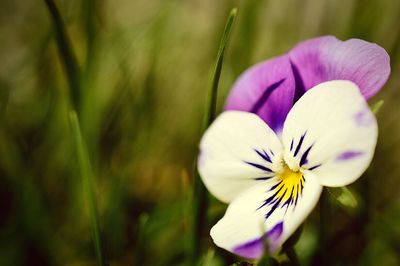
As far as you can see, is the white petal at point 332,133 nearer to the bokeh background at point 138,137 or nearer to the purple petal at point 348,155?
the purple petal at point 348,155

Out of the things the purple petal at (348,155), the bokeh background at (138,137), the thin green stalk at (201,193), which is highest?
the purple petal at (348,155)

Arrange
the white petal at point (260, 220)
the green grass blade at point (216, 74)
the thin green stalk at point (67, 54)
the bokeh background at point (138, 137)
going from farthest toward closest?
the bokeh background at point (138, 137) → the thin green stalk at point (67, 54) → the green grass blade at point (216, 74) → the white petal at point (260, 220)

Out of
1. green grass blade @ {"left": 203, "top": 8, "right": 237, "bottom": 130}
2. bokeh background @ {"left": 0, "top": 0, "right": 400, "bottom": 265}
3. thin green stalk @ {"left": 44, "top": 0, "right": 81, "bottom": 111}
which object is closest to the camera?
green grass blade @ {"left": 203, "top": 8, "right": 237, "bottom": 130}

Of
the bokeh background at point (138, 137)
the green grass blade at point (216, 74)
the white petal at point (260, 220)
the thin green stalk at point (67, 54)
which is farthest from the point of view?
the bokeh background at point (138, 137)

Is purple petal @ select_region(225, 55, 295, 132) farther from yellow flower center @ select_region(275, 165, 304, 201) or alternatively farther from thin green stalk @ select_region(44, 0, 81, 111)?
thin green stalk @ select_region(44, 0, 81, 111)

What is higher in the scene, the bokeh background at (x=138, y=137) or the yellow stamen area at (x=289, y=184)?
the yellow stamen area at (x=289, y=184)

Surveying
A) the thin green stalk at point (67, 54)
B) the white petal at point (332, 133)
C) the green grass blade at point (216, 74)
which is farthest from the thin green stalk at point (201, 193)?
the thin green stalk at point (67, 54)

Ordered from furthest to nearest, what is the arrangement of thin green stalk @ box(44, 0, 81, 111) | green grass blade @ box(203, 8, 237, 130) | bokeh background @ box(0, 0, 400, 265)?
bokeh background @ box(0, 0, 400, 265)
thin green stalk @ box(44, 0, 81, 111)
green grass blade @ box(203, 8, 237, 130)

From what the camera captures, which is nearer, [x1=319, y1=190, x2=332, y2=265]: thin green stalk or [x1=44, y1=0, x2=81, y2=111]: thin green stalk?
[x1=319, y1=190, x2=332, y2=265]: thin green stalk

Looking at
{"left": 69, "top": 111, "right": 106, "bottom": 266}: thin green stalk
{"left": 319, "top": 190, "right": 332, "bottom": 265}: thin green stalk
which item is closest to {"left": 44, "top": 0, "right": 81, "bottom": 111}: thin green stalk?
{"left": 69, "top": 111, "right": 106, "bottom": 266}: thin green stalk
